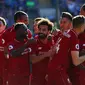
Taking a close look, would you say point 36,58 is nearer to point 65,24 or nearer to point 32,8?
point 65,24

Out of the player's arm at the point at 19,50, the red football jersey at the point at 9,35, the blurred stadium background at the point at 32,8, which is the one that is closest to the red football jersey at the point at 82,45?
the player's arm at the point at 19,50

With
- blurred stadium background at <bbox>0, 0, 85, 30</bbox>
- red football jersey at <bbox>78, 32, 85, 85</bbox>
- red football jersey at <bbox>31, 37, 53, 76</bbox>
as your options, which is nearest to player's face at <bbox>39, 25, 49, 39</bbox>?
red football jersey at <bbox>31, 37, 53, 76</bbox>

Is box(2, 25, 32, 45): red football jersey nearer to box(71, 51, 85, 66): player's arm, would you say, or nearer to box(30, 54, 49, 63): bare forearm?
box(30, 54, 49, 63): bare forearm

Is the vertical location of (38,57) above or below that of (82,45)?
below

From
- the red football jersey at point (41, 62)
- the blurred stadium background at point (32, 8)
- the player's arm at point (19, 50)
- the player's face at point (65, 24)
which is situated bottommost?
the blurred stadium background at point (32, 8)

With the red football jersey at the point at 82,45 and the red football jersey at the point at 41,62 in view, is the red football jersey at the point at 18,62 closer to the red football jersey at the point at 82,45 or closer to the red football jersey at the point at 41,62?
the red football jersey at the point at 41,62

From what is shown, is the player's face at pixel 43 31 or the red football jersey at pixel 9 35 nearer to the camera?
the player's face at pixel 43 31

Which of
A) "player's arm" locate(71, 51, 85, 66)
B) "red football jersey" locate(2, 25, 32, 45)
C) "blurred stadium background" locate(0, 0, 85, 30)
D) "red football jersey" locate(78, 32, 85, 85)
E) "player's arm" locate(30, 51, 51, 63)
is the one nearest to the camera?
"player's arm" locate(71, 51, 85, 66)

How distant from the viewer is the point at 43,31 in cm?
591

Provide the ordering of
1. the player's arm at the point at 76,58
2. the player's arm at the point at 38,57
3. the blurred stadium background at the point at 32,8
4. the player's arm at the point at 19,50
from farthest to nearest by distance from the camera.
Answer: the blurred stadium background at the point at 32,8 → the player's arm at the point at 38,57 → the player's arm at the point at 19,50 → the player's arm at the point at 76,58

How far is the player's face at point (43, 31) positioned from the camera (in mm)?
5907

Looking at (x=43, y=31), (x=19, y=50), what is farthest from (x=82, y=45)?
(x=19, y=50)

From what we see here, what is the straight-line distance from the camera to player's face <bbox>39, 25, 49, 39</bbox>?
591cm

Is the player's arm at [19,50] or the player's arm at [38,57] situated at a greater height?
the player's arm at [19,50]
